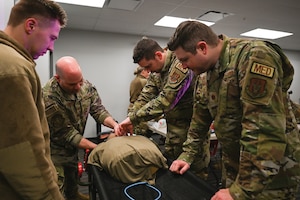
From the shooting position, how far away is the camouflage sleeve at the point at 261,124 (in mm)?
760

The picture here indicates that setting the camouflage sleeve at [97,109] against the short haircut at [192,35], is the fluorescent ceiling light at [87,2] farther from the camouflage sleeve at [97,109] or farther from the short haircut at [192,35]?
the short haircut at [192,35]

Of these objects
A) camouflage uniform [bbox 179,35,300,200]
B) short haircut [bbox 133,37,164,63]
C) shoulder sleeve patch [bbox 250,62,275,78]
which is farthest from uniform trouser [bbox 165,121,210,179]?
shoulder sleeve patch [bbox 250,62,275,78]

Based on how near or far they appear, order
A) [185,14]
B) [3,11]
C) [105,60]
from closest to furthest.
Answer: [3,11]
[185,14]
[105,60]

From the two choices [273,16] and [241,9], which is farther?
[273,16]

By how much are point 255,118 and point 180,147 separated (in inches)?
41.7

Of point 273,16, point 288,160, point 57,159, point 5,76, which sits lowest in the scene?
point 57,159

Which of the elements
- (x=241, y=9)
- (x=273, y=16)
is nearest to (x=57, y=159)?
(x=241, y=9)

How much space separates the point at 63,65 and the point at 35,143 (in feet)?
3.50

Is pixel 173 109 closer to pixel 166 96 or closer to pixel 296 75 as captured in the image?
pixel 166 96

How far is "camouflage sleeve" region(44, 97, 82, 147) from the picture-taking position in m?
1.68

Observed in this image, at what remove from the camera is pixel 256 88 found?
79cm

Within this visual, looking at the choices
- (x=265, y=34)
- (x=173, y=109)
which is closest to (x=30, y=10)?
(x=173, y=109)

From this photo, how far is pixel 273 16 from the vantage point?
413 cm

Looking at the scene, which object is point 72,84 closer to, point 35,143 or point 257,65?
point 35,143
